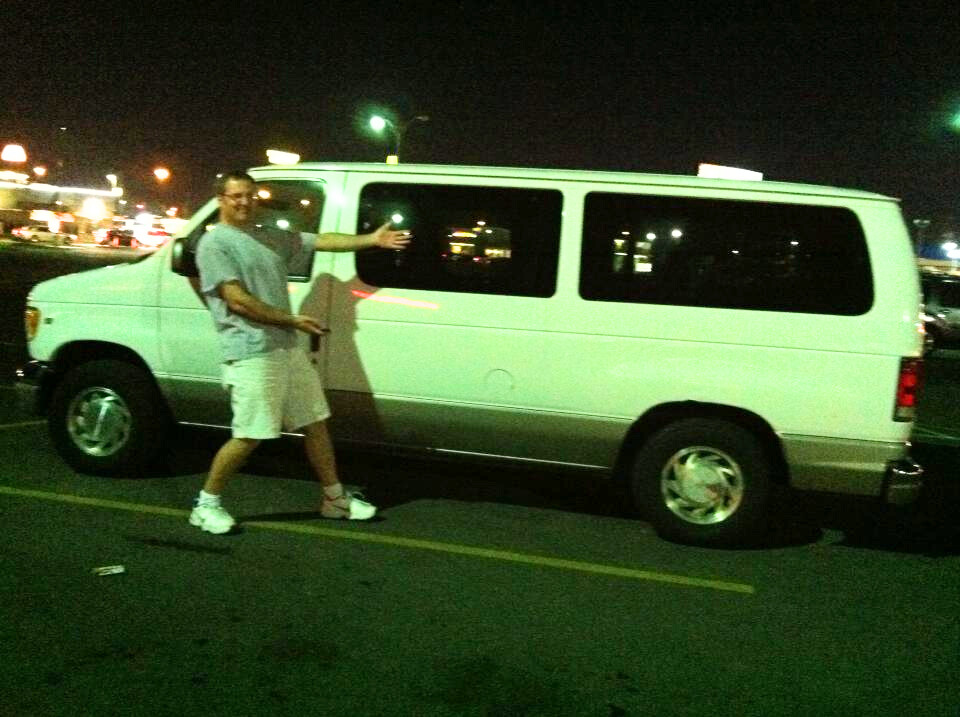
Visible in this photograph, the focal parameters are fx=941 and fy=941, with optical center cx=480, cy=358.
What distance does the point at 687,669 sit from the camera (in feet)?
12.4

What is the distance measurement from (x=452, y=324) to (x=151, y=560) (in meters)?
2.04

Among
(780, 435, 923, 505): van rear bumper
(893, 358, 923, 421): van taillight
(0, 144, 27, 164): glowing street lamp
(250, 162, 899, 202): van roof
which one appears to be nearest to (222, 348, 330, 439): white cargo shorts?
(250, 162, 899, 202): van roof

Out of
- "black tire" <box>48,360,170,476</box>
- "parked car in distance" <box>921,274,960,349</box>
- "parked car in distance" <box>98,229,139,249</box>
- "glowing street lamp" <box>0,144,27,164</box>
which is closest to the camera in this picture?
"black tire" <box>48,360,170,476</box>

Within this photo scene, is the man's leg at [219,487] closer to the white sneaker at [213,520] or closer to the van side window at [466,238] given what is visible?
the white sneaker at [213,520]

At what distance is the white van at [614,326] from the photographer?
197 inches

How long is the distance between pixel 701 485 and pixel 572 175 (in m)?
1.90

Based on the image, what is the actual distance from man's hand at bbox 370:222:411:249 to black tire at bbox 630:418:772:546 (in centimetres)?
179

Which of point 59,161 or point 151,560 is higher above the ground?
point 59,161

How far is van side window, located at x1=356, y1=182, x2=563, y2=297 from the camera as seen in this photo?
5.35m

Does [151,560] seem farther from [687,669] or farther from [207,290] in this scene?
[687,669]

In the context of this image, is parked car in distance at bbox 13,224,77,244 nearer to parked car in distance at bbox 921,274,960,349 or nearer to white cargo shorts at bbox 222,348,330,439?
parked car in distance at bbox 921,274,960,349

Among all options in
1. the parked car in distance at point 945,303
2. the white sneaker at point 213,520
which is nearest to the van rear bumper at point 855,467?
the white sneaker at point 213,520

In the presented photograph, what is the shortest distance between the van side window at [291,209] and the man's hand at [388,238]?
24.4 inches

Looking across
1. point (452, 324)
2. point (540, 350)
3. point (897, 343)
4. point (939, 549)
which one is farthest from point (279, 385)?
point (939, 549)
